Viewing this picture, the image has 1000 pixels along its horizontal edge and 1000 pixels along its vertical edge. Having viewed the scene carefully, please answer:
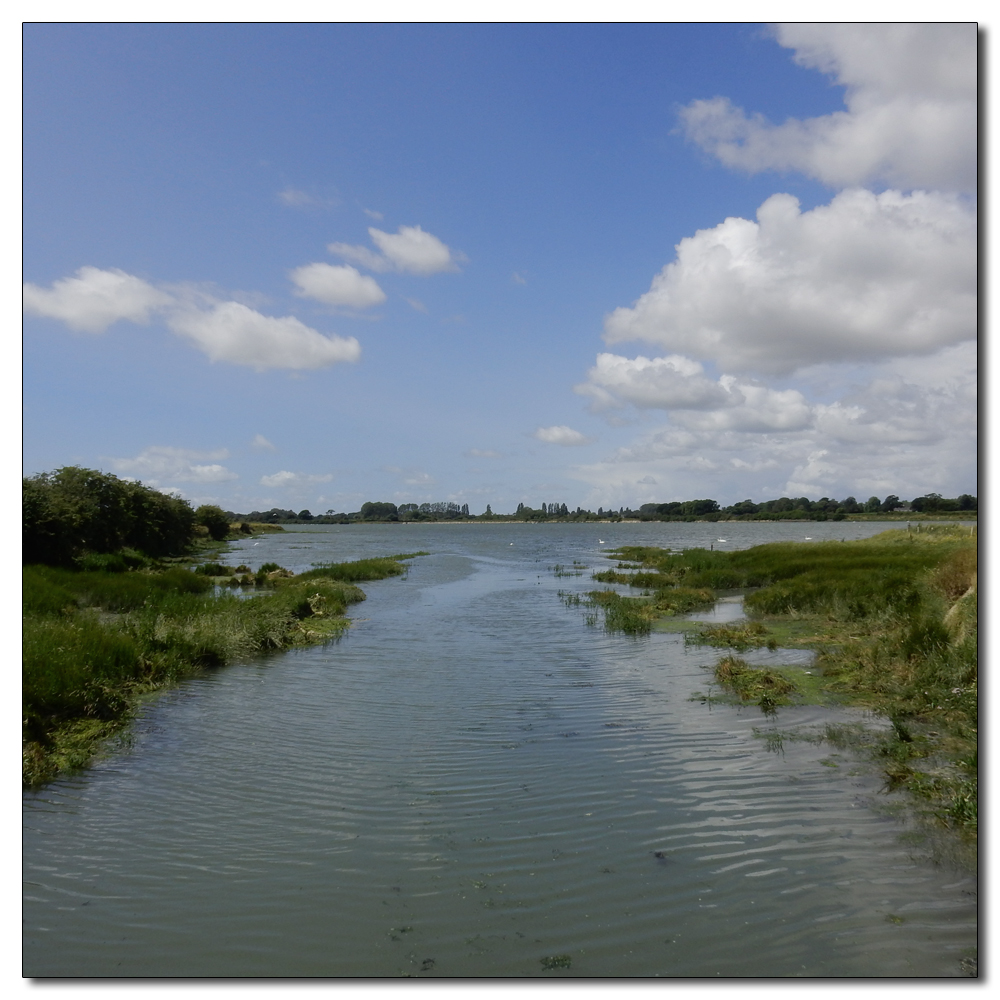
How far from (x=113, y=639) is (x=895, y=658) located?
19.6 metres

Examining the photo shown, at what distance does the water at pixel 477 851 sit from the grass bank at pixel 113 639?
107 centimetres

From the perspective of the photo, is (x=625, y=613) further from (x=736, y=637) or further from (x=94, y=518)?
(x=94, y=518)

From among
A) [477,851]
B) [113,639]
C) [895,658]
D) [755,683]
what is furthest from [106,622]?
[895,658]

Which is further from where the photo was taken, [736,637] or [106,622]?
A: [736,637]

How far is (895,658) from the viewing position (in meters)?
17.0

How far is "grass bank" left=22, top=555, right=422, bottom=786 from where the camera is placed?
41.6 feet

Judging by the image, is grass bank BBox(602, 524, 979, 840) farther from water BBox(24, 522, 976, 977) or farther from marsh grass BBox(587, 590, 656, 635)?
water BBox(24, 522, 976, 977)

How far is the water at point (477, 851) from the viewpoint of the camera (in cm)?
653

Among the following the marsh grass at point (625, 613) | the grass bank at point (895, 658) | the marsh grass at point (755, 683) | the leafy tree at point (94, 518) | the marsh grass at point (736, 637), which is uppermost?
the leafy tree at point (94, 518)

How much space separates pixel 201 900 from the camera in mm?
7426

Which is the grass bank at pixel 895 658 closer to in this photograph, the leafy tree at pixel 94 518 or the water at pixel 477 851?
the water at pixel 477 851

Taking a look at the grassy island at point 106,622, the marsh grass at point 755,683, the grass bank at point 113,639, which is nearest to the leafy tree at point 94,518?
the grassy island at point 106,622

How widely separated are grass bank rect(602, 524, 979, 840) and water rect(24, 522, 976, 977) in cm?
92

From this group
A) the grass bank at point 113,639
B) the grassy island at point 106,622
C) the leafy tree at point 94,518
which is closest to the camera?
the grass bank at point 113,639
